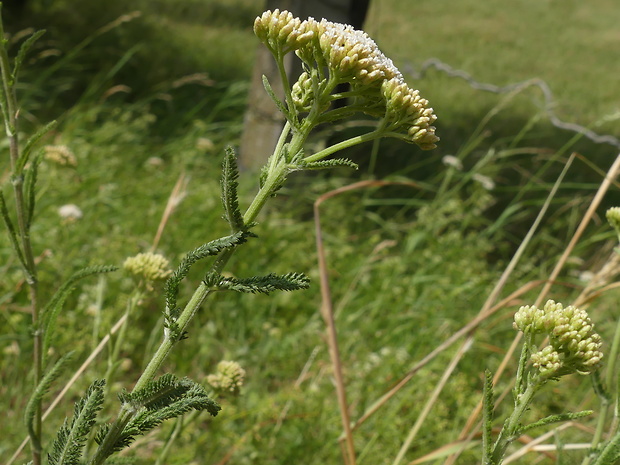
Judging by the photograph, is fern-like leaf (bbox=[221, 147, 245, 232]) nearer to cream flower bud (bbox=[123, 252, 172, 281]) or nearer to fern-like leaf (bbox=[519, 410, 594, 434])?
fern-like leaf (bbox=[519, 410, 594, 434])

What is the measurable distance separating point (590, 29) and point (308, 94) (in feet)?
54.5

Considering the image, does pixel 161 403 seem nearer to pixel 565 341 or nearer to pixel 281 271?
pixel 565 341

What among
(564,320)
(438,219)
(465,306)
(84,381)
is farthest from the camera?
(438,219)

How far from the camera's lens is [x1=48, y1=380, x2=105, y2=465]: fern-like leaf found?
2.39 ft

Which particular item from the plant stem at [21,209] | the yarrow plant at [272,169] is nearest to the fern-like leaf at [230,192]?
the yarrow plant at [272,169]

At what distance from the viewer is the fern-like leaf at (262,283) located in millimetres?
691

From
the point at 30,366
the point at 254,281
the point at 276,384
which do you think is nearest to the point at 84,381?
Answer: the point at 30,366

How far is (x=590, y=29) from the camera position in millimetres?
15500

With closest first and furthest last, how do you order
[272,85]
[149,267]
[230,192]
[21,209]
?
1. [230,192]
2. [21,209]
3. [149,267]
4. [272,85]

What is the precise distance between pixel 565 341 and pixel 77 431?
1.88 feet

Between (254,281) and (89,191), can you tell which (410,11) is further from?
(254,281)

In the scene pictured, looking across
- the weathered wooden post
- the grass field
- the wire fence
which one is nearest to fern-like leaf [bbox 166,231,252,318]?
the grass field

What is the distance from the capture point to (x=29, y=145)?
0.87 metres

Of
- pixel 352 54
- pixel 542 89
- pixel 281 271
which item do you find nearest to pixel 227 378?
pixel 352 54
